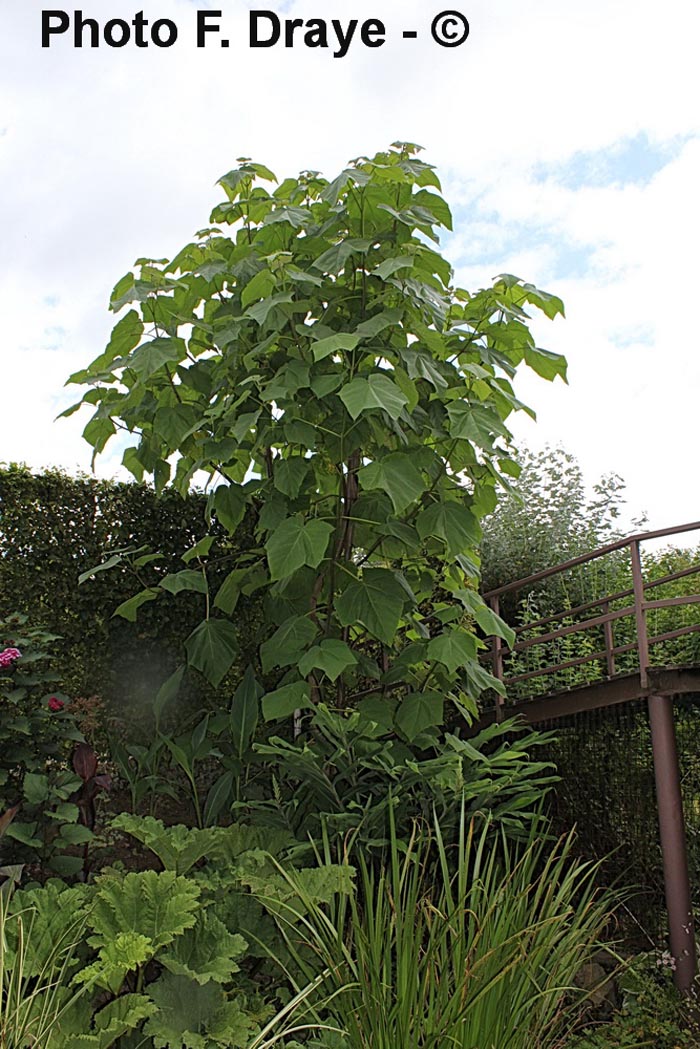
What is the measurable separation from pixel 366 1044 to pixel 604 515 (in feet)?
18.9

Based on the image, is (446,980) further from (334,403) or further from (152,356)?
(152,356)

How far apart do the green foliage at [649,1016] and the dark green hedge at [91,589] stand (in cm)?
270

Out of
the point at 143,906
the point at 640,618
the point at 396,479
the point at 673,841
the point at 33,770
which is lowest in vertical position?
the point at 673,841

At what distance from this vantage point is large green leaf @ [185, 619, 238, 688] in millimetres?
4262

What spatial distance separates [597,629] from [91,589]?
3935 mm

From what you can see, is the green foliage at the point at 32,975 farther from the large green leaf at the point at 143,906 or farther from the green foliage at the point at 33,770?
the green foliage at the point at 33,770

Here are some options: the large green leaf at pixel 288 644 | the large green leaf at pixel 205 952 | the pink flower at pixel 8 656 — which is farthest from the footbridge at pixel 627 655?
the pink flower at pixel 8 656

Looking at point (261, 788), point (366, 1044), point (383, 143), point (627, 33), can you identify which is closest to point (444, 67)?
point (383, 143)

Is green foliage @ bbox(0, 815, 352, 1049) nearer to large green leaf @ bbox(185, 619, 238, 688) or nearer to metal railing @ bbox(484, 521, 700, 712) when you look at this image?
large green leaf @ bbox(185, 619, 238, 688)

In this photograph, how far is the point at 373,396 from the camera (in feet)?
11.6

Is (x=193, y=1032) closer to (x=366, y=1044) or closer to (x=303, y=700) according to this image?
(x=366, y=1044)

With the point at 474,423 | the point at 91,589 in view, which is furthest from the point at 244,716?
the point at 474,423

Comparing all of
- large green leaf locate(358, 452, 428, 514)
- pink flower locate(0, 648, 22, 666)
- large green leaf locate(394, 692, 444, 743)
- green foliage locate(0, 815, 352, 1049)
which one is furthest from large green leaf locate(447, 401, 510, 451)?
pink flower locate(0, 648, 22, 666)

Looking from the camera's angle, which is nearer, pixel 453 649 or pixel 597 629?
pixel 453 649
